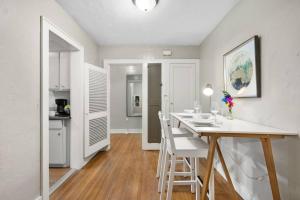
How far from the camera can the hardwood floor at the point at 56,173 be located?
250 centimetres

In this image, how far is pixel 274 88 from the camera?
1580 millimetres

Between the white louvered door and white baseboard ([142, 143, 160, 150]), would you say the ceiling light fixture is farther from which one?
white baseboard ([142, 143, 160, 150])

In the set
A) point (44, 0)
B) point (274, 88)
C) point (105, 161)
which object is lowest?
point (105, 161)

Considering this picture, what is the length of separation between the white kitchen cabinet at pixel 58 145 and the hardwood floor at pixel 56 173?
11 cm

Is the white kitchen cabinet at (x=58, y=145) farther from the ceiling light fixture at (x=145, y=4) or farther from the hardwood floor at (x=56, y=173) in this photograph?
the ceiling light fixture at (x=145, y=4)

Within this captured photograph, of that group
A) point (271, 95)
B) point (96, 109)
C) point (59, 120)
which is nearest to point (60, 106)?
point (59, 120)

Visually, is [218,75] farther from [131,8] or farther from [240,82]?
[131,8]

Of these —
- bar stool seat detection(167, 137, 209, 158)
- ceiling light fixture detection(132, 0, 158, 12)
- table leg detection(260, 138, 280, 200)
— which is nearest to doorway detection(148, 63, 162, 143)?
ceiling light fixture detection(132, 0, 158, 12)

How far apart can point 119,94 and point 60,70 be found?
2790 millimetres

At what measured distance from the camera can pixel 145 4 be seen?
2191 millimetres

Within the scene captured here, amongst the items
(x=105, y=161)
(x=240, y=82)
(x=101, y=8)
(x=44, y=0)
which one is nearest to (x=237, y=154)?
(x=240, y=82)

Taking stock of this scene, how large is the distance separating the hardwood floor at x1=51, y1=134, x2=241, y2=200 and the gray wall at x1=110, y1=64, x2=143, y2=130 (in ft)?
7.21

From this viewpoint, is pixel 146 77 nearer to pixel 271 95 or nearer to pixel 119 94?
pixel 119 94

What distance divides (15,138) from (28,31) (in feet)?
3.20
